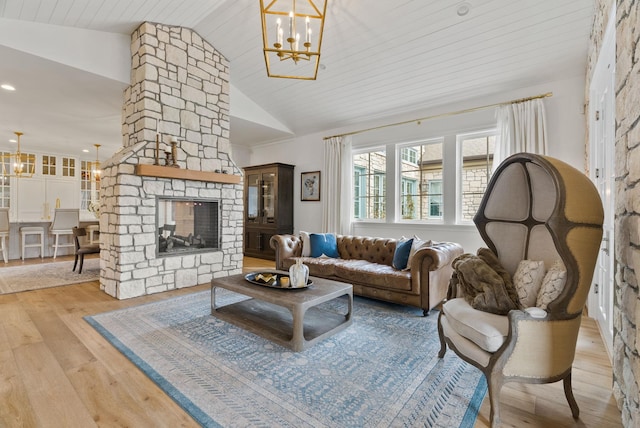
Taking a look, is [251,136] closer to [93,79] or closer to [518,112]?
[93,79]

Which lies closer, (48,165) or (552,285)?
(552,285)

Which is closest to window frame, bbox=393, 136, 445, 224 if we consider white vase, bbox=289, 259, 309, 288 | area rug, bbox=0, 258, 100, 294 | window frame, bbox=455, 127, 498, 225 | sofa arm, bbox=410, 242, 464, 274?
window frame, bbox=455, 127, 498, 225

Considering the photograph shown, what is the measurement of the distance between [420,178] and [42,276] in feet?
19.7

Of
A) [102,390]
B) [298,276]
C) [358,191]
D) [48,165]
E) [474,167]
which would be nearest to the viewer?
[102,390]

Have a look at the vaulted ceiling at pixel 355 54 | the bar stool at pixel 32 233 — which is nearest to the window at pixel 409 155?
the vaulted ceiling at pixel 355 54

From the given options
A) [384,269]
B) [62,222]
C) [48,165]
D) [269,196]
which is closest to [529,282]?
[384,269]

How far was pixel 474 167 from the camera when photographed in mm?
4473

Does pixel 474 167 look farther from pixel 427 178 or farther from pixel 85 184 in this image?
pixel 85 184

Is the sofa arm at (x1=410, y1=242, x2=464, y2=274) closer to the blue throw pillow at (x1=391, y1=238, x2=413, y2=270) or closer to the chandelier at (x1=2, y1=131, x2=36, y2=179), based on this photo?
the blue throw pillow at (x1=391, y1=238, x2=413, y2=270)

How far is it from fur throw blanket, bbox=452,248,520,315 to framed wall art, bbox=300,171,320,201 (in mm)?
4261

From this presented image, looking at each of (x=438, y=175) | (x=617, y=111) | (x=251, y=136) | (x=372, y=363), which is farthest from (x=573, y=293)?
(x=251, y=136)

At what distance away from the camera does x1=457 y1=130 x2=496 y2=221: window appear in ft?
14.3

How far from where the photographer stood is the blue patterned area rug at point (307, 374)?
5.21 ft

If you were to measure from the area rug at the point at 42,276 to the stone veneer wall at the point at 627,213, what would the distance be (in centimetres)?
564
